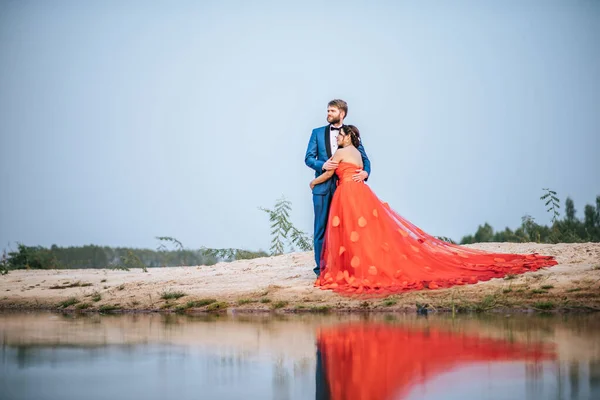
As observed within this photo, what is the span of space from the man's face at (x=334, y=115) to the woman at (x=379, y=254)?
183mm

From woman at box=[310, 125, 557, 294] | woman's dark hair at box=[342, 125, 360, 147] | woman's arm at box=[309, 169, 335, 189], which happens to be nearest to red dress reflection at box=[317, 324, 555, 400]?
woman at box=[310, 125, 557, 294]

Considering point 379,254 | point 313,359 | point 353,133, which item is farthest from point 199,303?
point 313,359

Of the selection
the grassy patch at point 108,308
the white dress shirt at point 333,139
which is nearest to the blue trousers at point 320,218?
the white dress shirt at point 333,139

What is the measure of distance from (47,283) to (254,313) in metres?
5.31

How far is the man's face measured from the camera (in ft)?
36.5

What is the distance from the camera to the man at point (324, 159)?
440 inches

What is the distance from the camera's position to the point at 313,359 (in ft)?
18.0

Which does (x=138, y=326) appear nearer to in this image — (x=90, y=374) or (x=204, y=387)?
(x=90, y=374)

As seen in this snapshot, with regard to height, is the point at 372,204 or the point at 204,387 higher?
the point at 372,204

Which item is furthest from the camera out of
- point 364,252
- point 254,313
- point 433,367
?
point 364,252

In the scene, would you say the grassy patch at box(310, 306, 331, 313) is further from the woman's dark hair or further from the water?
the woman's dark hair

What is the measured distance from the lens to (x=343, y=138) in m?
11.1

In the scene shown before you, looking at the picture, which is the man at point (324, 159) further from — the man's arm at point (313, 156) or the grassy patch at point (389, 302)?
the grassy patch at point (389, 302)

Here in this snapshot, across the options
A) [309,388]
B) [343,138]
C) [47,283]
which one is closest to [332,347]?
[309,388]
